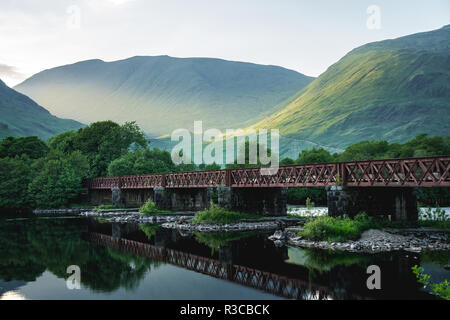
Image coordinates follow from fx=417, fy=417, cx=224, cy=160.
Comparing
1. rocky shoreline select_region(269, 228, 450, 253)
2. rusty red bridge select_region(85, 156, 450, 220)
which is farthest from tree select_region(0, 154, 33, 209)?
rocky shoreline select_region(269, 228, 450, 253)

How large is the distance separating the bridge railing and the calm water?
15.5ft

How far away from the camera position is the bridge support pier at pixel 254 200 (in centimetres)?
3765

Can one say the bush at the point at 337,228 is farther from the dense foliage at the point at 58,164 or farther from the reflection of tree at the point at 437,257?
the dense foliage at the point at 58,164

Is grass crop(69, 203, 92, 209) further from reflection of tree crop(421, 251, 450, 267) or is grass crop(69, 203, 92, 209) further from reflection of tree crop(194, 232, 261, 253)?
reflection of tree crop(421, 251, 450, 267)

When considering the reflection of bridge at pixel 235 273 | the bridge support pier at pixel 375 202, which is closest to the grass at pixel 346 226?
the bridge support pier at pixel 375 202

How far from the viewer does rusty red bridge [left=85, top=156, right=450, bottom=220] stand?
24.3m

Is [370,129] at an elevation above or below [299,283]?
above

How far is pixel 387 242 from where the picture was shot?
22.9 meters

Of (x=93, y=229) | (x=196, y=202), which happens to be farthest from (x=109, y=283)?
(x=196, y=202)

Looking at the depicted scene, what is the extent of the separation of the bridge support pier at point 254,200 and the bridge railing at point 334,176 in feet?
3.09
